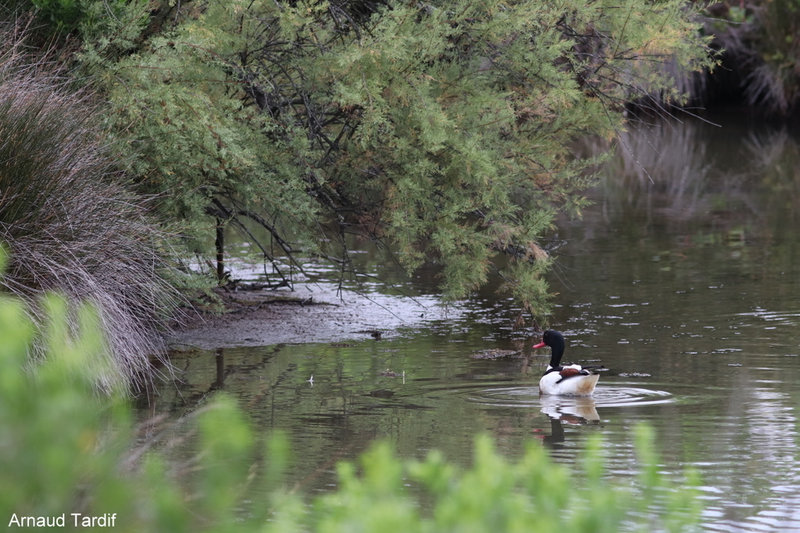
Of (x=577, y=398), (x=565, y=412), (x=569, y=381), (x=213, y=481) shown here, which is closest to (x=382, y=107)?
(x=569, y=381)

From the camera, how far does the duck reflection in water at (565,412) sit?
9.09 m

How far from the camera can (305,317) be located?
1372 cm

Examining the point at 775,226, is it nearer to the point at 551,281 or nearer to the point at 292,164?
the point at 551,281

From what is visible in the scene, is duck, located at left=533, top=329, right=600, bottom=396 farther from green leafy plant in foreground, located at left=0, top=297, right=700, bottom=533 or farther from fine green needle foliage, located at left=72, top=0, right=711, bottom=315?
green leafy plant in foreground, located at left=0, top=297, right=700, bottom=533

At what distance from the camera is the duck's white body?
9930mm

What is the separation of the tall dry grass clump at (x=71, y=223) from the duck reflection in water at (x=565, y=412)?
9.91 ft

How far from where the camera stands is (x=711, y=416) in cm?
923

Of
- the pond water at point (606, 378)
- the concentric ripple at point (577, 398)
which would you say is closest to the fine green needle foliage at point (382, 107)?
the pond water at point (606, 378)

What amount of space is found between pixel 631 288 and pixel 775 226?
586 cm

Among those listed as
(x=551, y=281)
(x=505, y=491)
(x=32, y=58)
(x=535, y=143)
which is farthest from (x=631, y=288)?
(x=505, y=491)

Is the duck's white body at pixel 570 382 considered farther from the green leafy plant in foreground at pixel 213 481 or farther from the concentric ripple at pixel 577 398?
the green leafy plant in foreground at pixel 213 481

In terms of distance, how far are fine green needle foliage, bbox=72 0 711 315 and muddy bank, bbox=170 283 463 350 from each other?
956 millimetres

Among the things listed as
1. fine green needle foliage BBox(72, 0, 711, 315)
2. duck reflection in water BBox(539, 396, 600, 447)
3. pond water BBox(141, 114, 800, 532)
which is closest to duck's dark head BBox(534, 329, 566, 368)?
pond water BBox(141, 114, 800, 532)

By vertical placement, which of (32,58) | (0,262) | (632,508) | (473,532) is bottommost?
Answer: (632,508)
